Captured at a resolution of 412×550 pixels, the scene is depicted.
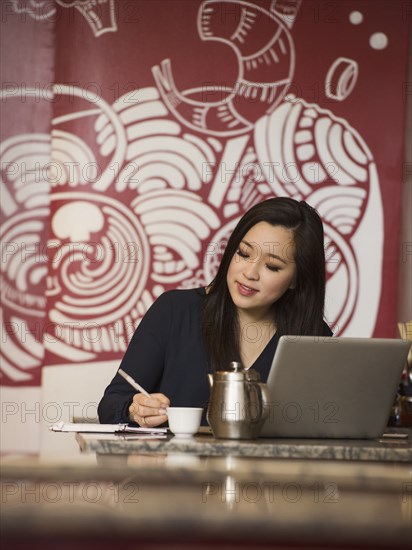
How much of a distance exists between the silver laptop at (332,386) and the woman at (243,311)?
557 millimetres

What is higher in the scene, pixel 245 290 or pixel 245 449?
pixel 245 290

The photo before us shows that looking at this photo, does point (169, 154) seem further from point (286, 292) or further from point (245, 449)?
point (245, 449)

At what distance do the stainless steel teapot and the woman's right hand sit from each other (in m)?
0.18

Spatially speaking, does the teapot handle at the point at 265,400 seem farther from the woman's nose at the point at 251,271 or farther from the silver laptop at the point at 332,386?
the woman's nose at the point at 251,271

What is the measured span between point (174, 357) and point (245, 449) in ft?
2.97

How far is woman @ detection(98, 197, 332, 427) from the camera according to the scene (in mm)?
2422

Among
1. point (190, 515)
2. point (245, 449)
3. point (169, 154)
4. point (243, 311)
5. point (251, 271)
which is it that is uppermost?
point (169, 154)

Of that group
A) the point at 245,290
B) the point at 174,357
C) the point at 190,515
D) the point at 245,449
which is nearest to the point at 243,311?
the point at 245,290

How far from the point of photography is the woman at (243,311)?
7.95 ft

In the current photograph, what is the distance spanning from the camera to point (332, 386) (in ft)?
6.04

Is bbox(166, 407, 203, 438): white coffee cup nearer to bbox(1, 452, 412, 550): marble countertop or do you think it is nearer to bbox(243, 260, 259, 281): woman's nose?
bbox(243, 260, 259, 281): woman's nose

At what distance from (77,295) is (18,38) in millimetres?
1143

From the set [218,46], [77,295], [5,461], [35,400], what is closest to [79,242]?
[77,295]

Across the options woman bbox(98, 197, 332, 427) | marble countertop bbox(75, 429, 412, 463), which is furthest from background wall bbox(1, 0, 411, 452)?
marble countertop bbox(75, 429, 412, 463)
